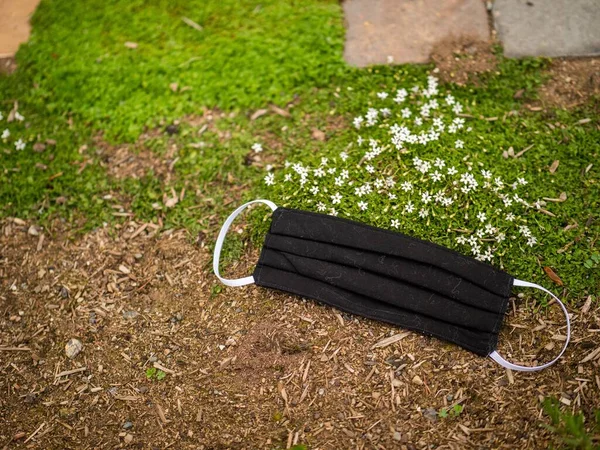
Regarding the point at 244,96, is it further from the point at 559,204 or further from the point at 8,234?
the point at 559,204

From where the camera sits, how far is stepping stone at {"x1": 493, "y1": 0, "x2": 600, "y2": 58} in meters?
3.56

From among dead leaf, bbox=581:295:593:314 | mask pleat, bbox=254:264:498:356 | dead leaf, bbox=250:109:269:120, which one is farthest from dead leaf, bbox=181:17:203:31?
dead leaf, bbox=581:295:593:314

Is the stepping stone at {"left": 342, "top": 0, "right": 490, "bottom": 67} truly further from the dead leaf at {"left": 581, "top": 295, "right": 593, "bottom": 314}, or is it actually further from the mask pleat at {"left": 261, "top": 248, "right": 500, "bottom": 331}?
the dead leaf at {"left": 581, "top": 295, "right": 593, "bottom": 314}

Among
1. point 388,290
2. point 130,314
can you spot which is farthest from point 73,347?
point 388,290

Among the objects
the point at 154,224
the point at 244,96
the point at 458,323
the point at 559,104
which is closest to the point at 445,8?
the point at 559,104

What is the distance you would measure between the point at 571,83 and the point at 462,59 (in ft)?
2.57

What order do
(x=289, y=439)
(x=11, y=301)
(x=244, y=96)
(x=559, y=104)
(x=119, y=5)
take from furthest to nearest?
(x=119, y=5) < (x=244, y=96) < (x=559, y=104) < (x=11, y=301) < (x=289, y=439)

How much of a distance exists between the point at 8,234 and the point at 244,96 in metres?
1.96

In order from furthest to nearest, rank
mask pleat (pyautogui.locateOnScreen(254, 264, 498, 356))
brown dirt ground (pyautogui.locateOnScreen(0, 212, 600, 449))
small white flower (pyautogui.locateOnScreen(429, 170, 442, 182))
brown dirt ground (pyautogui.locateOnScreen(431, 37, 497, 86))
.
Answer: brown dirt ground (pyautogui.locateOnScreen(431, 37, 497, 86)) → small white flower (pyautogui.locateOnScreen(429, 170, 442, 182)) → mask pleat (pyautogui.locateOnScreen(254, 264, 498, 356)) → brown dirt ground (pyautogui.locateOnScreen(0, 212, 600, 449))

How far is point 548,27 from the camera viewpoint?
364cm

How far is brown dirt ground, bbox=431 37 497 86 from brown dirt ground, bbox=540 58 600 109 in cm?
42

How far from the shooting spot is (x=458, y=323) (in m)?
2.76

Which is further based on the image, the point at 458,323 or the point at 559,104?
the point at 559,104

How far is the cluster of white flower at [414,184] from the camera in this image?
9.86ft
